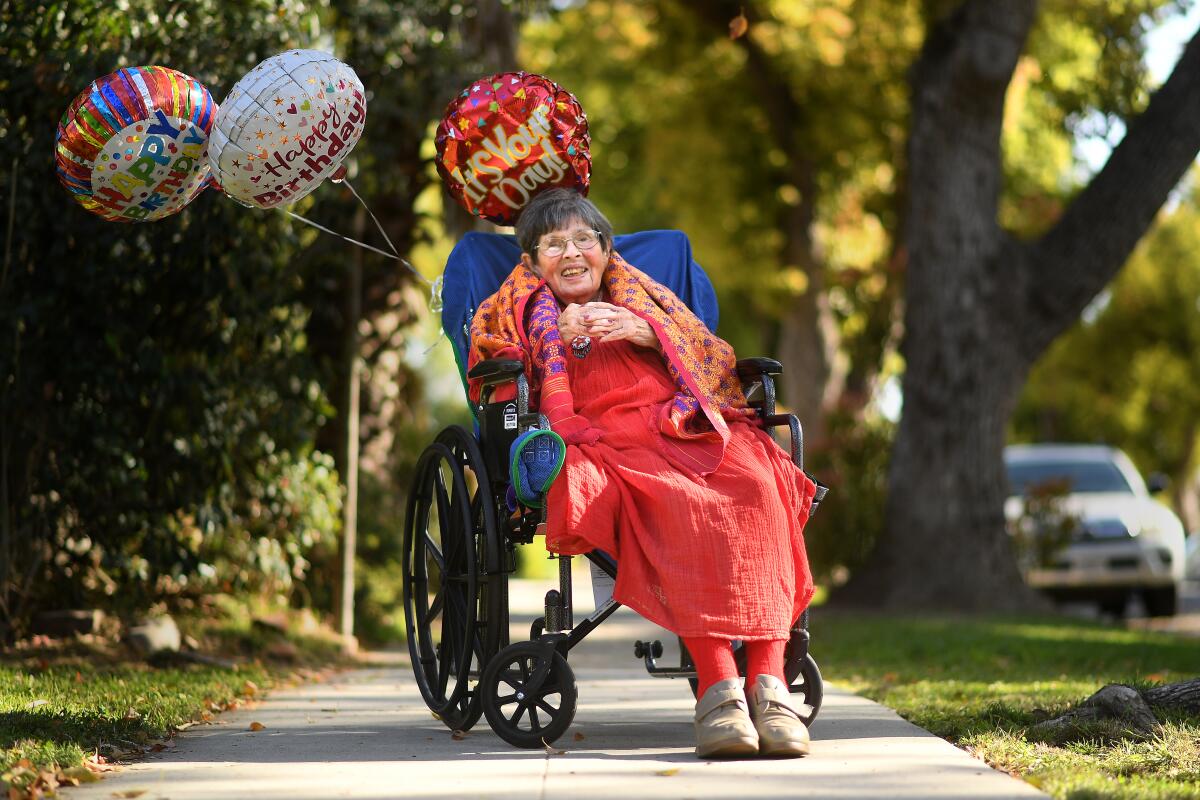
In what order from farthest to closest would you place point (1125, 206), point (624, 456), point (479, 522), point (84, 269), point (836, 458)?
point (836, 458)
point (1125, 206)
point (84, 269)
point (479, 522)
point (624, 456)

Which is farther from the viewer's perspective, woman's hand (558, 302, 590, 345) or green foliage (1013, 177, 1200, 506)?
green foliage (1013, 177, 1200, 506)

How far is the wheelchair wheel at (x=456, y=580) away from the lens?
4.37 m

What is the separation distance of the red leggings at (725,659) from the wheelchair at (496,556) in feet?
0.66

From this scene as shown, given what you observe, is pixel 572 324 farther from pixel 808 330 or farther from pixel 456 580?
pixel 808 330

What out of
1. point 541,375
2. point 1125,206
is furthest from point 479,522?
point 1125,206

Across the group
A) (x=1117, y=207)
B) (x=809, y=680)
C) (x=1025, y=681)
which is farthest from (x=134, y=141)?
(x=1117, y=207)

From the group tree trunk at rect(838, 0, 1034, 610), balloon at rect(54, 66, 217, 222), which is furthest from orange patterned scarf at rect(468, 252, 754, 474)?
tree trunk at rect(838, 0, 1034, 610)

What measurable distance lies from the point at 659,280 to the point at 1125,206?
5.59 meters

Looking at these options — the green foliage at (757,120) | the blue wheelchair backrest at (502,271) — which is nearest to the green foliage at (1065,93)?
the green foliage at (757,120)

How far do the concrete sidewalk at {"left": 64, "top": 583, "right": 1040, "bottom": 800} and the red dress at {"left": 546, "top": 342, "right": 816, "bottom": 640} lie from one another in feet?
1.35

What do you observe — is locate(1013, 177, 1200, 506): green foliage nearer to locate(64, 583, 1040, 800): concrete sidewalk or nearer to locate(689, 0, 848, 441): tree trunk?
locate(689, 0, 848, 441): tree trunk

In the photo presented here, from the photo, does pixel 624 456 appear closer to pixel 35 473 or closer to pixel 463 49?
pixel 35 473

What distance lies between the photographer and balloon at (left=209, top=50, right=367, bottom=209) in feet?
15.8

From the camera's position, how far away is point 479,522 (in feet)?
16.0
